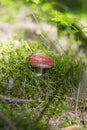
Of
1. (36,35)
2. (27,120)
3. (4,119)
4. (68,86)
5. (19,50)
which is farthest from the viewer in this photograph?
(36,35)

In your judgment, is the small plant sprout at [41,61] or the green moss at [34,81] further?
the small plant sprout at [41,61]

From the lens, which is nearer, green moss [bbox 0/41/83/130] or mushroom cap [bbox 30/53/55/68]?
Result: green moss [bbox 0/41/83/130]

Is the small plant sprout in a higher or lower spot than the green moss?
higher

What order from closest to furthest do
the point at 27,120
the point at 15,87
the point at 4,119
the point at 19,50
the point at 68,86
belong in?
1. the point at 4,119
2. the point at 27,120
3. the point at 15,87
4. the point at 68,86
5. the point at 19,50

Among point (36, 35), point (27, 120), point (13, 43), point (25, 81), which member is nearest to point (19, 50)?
point (13, 43)

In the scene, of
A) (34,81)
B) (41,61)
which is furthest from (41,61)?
(34,81)

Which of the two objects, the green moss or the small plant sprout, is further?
the small plant sprout

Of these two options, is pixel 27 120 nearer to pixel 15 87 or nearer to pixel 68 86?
pixel 15 87

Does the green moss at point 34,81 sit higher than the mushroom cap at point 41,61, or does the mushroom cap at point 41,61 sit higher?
the mushroom cap at point 41,61
